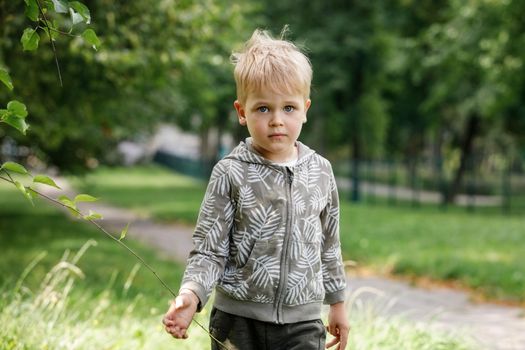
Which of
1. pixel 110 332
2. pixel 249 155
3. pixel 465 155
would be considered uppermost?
pixel 465 155

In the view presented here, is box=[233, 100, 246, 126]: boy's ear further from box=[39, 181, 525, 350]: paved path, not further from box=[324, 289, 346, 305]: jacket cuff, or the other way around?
box=[39, 181, 525, 350]: paved path

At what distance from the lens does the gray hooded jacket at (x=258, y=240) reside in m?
3.02

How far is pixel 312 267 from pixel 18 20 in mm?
5137

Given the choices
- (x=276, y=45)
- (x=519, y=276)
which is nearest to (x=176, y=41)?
(x=519, y=276)

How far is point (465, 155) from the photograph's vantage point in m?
25.8

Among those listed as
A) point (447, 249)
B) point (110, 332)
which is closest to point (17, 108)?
point (110, 332)

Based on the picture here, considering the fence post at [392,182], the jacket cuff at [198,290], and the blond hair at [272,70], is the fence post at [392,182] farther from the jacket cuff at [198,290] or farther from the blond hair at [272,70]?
the jacket cuff at [198,290]

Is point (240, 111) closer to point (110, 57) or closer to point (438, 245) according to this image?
point (110, 57)

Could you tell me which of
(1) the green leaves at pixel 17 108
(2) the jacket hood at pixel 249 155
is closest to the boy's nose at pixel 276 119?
(2) the jacket hood at pixel 249 155

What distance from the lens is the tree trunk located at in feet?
82.3

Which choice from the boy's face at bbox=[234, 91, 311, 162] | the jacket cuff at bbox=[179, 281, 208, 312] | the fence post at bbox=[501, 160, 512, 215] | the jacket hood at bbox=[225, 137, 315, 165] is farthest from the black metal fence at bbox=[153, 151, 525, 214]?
the jacket cuff at bbox=[179, 281, 208, 312]

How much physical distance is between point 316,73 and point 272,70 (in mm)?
26144

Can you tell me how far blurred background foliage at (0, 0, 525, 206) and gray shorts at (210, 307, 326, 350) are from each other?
200 cm

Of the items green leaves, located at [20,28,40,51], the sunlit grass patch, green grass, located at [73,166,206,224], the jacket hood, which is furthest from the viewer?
green grass, located at [73,166,206,224]
